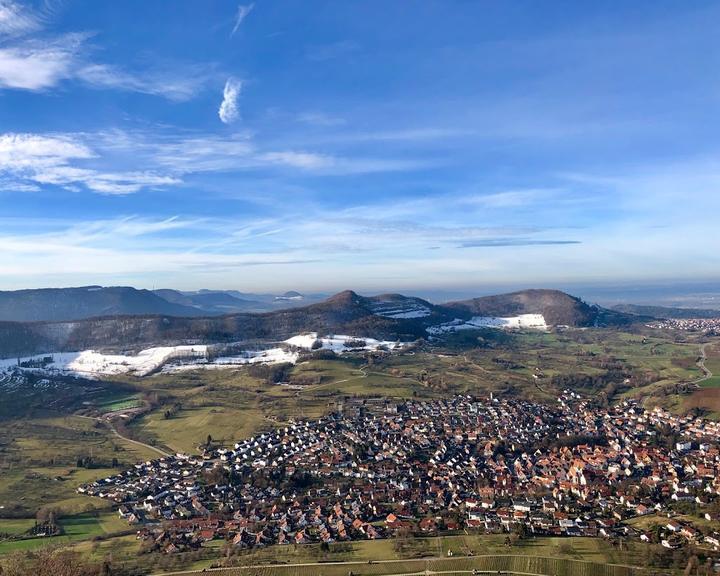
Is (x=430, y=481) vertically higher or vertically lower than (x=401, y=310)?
lower

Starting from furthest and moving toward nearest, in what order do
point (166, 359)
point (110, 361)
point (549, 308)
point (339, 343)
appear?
point (549, 308) < point (339, 343) < point (110, 361) < point (166, 359)

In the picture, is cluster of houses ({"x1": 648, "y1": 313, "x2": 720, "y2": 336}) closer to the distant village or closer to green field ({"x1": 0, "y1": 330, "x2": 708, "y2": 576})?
the distant village

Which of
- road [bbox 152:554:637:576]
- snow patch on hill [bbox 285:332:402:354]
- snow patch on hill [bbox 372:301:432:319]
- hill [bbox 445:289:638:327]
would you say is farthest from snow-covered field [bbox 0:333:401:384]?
road [bbox 152:554:637:576]

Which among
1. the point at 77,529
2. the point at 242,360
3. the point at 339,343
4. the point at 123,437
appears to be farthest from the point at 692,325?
the point at 77,529

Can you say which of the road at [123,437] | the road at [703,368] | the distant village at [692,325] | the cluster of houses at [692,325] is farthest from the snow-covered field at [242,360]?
the cluster of houses at [692,325]

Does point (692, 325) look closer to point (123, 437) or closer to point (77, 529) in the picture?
point (123, 437)

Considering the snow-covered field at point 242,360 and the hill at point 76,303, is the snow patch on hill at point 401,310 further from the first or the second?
the hill at point 76,303

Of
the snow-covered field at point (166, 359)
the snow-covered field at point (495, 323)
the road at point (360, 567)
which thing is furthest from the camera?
the snow-covered field at point (495, 323)

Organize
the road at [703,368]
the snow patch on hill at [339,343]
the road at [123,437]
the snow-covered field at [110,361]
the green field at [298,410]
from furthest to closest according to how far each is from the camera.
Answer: the snow patch on hill at [339,343]
the snow-covered field at [110,361]
the road at [703,368]
the road at [123,437]
the green field at [298,410]
